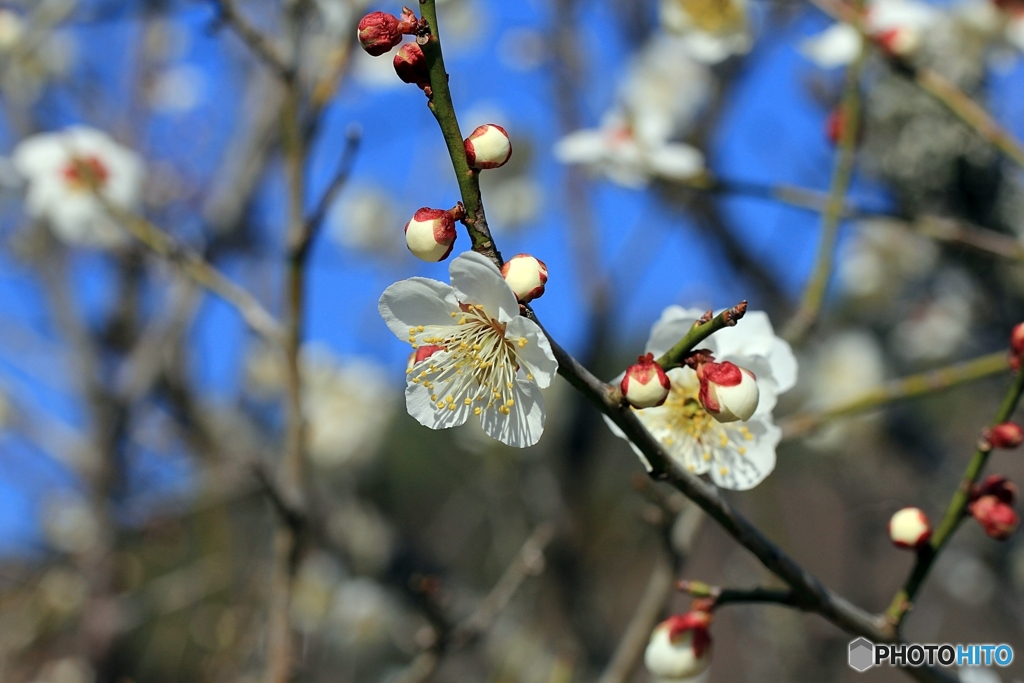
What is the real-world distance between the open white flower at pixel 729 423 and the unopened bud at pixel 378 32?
434mm

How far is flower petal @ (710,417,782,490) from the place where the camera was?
107 cm

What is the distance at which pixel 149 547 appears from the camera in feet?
13.7

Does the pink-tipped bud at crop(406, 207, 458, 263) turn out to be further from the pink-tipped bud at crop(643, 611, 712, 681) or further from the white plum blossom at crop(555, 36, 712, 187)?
the white plum blossom at crop(555, 36, 712, 187)

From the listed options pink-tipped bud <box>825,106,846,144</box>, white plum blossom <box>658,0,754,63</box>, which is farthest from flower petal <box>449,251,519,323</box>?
white plum blossom <box>658,0,754,63</box>

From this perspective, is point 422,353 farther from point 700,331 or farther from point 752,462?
point 752,462

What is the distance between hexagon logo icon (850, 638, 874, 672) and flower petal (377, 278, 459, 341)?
0.66 m

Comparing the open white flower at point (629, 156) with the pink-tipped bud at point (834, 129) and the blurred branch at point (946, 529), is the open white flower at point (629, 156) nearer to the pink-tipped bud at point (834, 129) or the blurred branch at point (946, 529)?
the pink-tipped bud at point (834, 129)

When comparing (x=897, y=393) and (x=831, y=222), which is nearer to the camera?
(x=897, y=393)

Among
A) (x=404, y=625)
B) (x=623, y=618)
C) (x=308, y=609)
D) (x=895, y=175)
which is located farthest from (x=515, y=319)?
(x=623, y=618)

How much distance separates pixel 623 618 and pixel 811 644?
6.07ft

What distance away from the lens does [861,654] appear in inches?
43.3

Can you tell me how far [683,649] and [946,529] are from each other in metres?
0.35

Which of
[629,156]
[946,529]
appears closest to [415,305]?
[946,529]

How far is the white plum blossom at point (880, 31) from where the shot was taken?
6.36 ft
